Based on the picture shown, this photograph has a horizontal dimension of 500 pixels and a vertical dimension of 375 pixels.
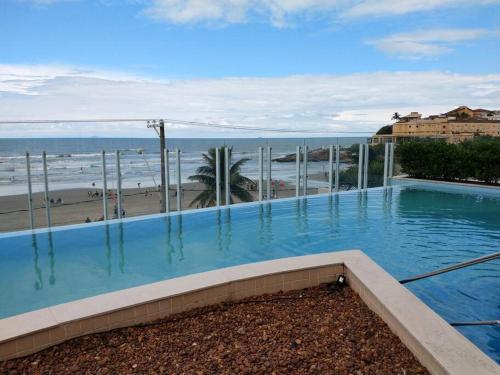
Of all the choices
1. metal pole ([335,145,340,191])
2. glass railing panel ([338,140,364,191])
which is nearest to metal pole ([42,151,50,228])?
metal pole ([335,145,340,191])

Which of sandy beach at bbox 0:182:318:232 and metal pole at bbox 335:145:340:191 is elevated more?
metal pole at bbox 335:145:340:191

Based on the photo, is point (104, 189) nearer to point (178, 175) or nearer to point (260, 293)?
point (178, 175)

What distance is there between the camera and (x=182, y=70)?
13961 millimetres

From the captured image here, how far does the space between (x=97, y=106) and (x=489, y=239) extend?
58.5 ft

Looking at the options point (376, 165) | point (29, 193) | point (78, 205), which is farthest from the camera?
point (376, 165)

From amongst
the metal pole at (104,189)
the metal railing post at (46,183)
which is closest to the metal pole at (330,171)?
the metal pole at (104,189)

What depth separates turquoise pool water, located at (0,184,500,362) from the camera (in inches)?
160

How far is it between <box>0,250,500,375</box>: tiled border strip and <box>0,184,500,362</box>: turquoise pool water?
2.78 ft

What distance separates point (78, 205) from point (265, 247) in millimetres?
3983

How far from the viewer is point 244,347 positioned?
7.90ft

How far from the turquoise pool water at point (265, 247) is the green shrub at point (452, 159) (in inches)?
99.4

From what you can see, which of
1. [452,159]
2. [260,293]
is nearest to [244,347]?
[260,293]

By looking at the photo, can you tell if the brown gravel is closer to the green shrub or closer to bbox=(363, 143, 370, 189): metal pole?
bbox=(363, 143, 370, 189): metal pole

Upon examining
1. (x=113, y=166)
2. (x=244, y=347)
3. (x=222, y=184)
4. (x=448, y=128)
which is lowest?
(x=244, y=347)
